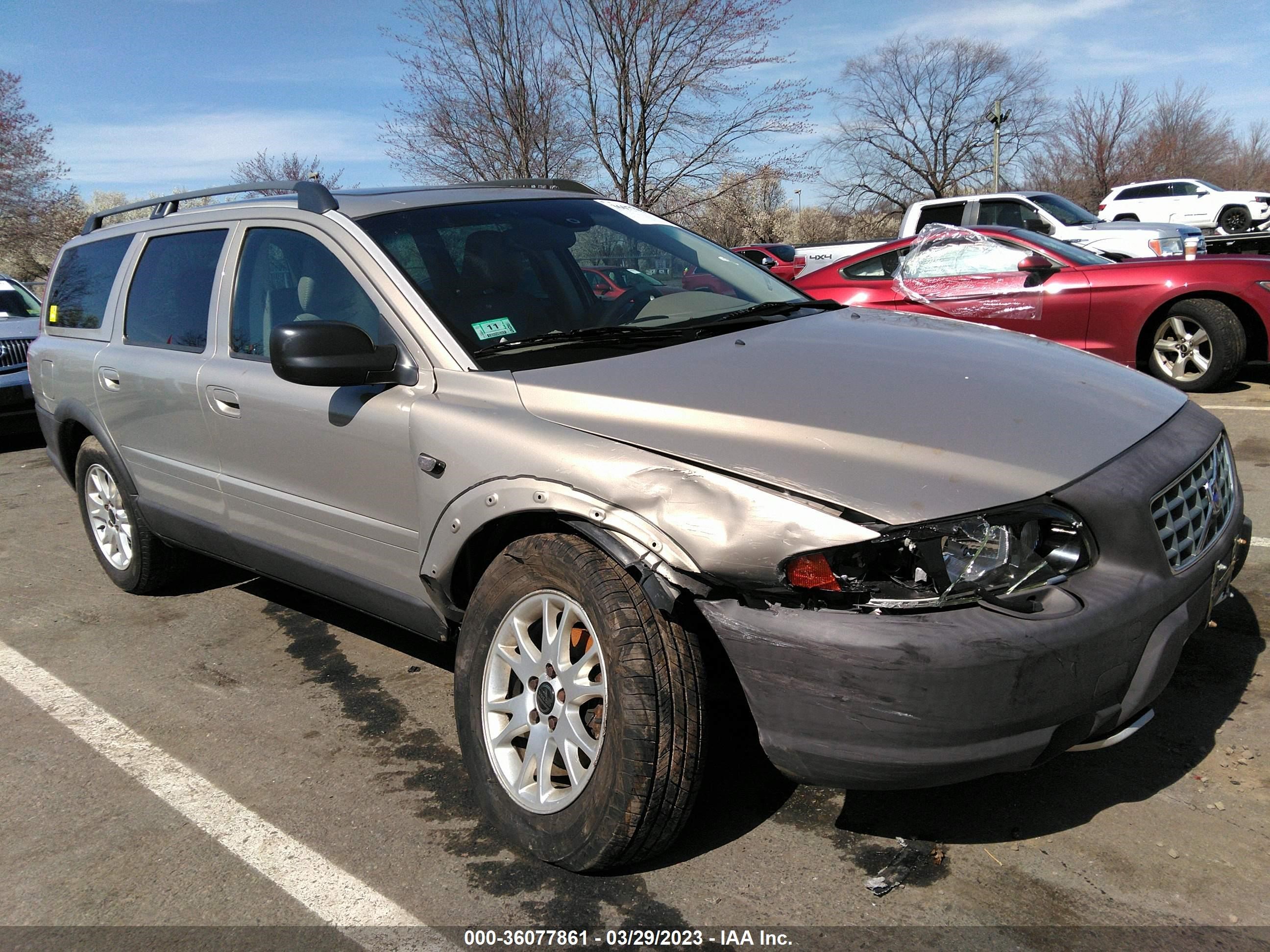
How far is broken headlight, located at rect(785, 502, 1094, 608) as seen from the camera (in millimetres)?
2109

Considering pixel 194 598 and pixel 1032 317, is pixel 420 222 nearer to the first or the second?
pixel 194 598

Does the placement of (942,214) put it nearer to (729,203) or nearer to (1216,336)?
(729,203)

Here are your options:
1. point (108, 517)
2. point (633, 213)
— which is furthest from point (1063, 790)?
point (108, 517)

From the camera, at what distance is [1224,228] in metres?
25.8

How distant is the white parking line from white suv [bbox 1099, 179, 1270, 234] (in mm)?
27278

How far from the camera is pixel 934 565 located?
2107 millimetres

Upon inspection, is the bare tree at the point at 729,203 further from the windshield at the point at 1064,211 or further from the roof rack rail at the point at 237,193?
the roof rack rail at the point at 237,193

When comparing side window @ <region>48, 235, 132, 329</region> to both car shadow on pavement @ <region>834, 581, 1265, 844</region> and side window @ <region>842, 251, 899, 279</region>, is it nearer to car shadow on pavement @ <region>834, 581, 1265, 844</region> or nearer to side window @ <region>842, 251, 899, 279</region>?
car shadow on pavement @ <region>834, 581, 1265, 844</region>

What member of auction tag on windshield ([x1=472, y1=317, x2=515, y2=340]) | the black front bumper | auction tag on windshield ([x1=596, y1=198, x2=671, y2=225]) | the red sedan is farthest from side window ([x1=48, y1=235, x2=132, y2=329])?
the red sedan

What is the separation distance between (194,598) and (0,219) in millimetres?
27056

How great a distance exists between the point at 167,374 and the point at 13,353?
283 inches

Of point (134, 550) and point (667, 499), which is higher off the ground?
point (667, 499)

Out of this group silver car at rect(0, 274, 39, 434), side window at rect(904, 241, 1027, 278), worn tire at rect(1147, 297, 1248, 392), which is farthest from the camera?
silver car at rect(0, 274, 39, 434)

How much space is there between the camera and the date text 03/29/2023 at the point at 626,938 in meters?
2.26
